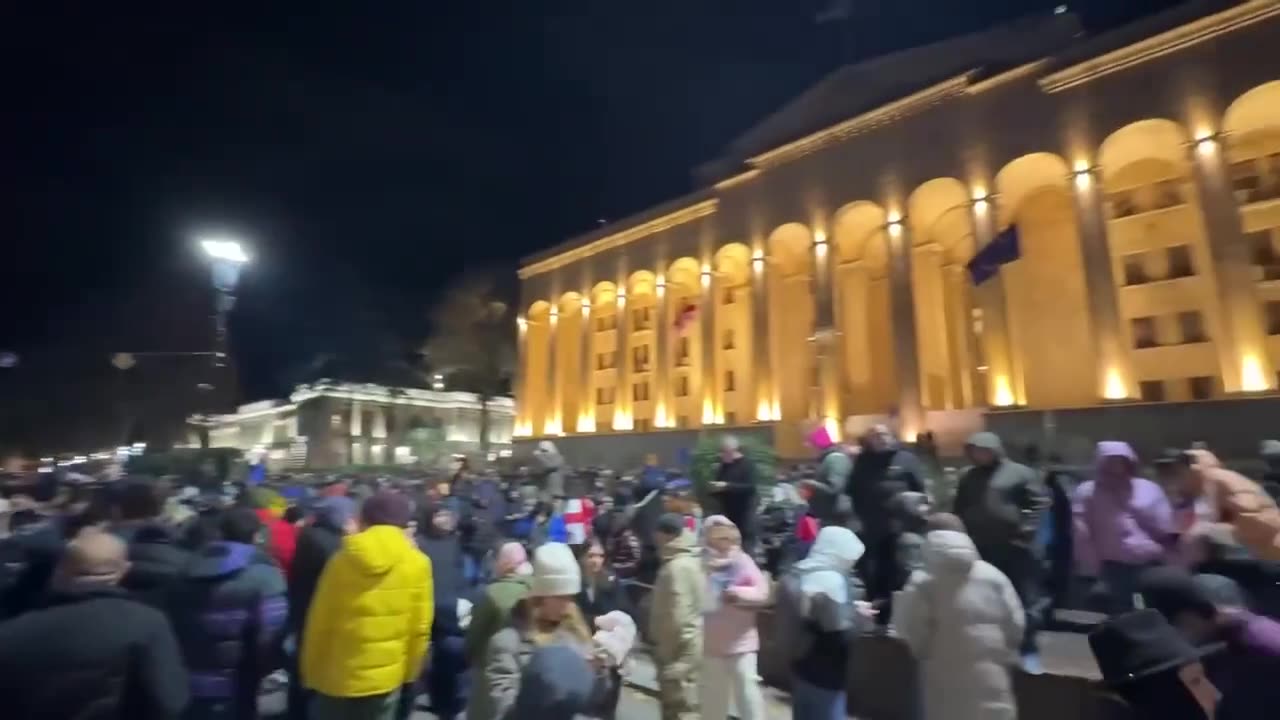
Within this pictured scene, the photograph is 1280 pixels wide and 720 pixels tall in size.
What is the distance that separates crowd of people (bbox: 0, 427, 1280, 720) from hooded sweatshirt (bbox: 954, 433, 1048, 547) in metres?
0.02

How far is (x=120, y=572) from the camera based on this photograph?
2.69 meters

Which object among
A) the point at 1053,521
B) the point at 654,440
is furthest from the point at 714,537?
the point at 654,440

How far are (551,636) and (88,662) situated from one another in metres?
1.75

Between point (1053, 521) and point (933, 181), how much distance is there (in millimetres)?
20967

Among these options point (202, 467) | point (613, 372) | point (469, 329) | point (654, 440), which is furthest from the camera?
point (469, 329)

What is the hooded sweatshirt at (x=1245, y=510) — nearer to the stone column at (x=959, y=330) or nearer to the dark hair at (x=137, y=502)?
the dark hair at (x=137, y=502)

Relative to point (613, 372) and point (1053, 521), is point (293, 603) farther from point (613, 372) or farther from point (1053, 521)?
point (613, 372)

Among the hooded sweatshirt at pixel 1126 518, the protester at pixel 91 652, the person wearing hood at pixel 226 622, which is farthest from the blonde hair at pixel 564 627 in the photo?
the hooded sweatshirt at pixel 1126 518

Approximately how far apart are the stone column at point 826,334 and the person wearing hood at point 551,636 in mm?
24114

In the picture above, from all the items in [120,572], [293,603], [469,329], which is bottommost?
[293,603]

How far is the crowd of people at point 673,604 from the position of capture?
2.55 meters

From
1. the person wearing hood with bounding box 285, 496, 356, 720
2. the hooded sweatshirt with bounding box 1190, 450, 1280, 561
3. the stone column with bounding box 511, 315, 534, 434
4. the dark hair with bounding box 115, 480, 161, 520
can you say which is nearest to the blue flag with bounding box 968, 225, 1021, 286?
the hooded sweatshirt with bounding box 1190, 450, 1280, 561

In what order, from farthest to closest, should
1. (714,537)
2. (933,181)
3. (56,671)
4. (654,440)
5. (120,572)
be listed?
(654,440) < (933,181) < (714,537) < (120,572) < (56,671)

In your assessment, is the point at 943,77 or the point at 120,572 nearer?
the point at 120,572
